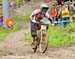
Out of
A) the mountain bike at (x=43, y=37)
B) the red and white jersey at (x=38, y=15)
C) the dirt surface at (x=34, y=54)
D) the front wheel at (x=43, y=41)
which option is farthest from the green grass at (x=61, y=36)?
the red and white jersey at (x=38, y=15)

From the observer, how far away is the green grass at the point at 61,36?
16328 millimetres

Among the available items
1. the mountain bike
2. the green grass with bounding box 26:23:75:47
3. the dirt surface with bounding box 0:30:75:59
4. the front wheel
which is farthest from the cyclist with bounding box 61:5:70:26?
the front wheel

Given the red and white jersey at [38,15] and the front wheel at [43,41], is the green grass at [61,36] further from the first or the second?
the red and white jersey at [38,15]

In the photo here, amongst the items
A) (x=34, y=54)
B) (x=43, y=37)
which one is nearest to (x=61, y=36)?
(x=43, y=37)

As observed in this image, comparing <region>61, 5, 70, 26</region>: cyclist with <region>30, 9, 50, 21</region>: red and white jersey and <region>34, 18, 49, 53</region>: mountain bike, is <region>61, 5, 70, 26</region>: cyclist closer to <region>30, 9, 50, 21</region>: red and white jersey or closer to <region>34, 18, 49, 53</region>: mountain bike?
<region>34, 18, 49, 53</region>: mountain bike

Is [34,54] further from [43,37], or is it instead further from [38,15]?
[38,15]

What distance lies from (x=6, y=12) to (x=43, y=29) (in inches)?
608

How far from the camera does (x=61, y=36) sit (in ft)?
58.2

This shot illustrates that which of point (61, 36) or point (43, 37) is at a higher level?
point (43, 37)

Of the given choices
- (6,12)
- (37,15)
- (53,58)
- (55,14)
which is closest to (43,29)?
(37,15)

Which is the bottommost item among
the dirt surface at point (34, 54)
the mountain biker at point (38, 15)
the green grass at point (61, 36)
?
the green grass at point (61, 36)

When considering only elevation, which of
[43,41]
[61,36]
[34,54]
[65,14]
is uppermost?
[43,41]

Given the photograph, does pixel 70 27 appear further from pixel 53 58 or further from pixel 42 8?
pixel 53 58

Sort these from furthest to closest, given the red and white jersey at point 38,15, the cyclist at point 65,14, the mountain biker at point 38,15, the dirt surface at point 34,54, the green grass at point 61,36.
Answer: the cyclist at point 65,14
the green grass at point 61,36
the red and white jersey at point 38,15
the mountain biker at point 38,15
the dirt surface at point 34,54
